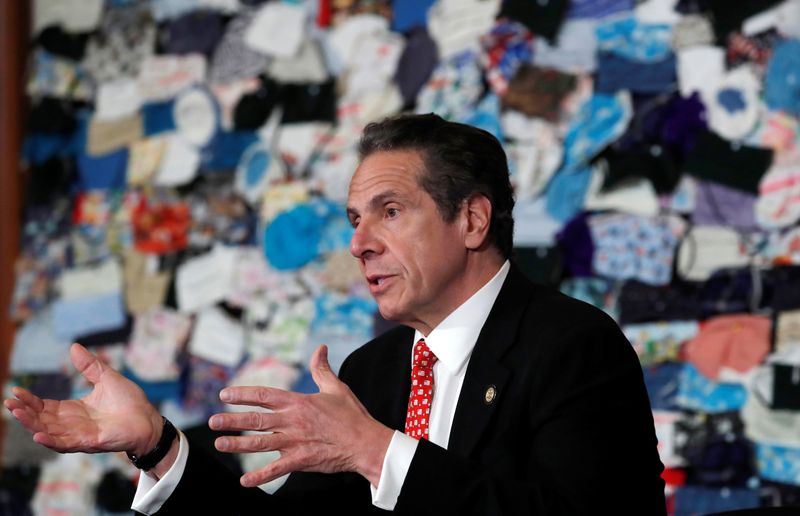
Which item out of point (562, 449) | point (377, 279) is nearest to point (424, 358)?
point (377, 279)

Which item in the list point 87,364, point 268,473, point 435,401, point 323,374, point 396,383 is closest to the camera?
point 268,473

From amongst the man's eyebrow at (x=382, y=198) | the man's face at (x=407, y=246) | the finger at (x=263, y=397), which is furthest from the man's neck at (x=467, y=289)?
the finger at (x=263, y=397)

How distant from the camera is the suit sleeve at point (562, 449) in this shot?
56.7 inches

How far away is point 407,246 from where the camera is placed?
1.82 meters

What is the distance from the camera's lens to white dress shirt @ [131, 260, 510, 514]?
1.65 metres

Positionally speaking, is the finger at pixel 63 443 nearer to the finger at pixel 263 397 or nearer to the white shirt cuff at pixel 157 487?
the white shirt cuff at pixel 157 487

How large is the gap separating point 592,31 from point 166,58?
65.9 inches

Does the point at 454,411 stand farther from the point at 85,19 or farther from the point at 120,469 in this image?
the point at 85,19

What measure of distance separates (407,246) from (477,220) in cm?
14

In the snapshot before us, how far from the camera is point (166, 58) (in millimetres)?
3781

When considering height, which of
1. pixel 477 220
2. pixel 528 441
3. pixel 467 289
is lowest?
pixel 528 441

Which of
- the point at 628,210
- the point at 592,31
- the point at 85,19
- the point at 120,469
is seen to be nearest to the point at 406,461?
the point at 628,210

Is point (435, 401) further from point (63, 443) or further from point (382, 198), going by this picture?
point (63, 443)

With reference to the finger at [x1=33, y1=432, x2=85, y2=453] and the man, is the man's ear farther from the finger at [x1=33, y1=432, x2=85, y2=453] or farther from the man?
the finger at [x1=33, y1=432, x2=85, y2=453]
